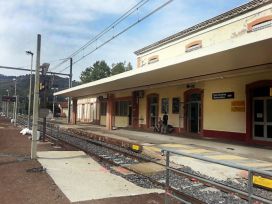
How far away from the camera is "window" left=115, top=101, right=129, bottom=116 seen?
36.0 meters

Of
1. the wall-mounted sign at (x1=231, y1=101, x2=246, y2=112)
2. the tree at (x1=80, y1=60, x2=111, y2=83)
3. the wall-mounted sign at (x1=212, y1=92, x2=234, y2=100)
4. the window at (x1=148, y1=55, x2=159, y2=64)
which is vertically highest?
the tree at (x1=80, y1=60, x2=111, y2=83)

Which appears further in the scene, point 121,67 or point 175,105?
point 121,67

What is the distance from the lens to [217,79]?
2148cm

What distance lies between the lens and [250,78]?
18984 mm

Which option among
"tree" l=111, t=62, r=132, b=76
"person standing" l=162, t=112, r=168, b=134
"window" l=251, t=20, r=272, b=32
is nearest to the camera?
"window" l=251, t=20, r=272, b=32

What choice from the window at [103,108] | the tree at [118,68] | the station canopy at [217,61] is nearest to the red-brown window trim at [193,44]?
the station canopy at [217,61]

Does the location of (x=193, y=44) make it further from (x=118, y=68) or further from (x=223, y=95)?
(x=118, y=68)

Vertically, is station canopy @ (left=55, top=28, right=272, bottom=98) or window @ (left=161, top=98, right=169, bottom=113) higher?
station canopy @ (left=55, top=28, right=272, bottom=98)

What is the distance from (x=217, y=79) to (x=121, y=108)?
1696 centimetres

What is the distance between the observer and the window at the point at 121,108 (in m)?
36.0

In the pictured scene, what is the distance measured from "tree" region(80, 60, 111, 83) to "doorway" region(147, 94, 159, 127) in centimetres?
7696

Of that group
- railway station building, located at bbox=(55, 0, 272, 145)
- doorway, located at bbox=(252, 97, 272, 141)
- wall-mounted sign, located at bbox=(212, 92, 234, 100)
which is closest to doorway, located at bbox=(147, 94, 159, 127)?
railway station building, located at bbox=(55, 0, 272, 145)

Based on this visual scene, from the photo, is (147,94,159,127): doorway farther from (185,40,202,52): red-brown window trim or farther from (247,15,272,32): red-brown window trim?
(247,15,272,32): red-brown window trim

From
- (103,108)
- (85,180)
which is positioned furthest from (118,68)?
(85,180)
